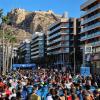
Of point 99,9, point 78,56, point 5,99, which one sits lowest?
point 5,99

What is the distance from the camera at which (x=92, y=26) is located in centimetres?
9662

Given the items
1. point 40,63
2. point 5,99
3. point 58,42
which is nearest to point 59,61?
point 58,42

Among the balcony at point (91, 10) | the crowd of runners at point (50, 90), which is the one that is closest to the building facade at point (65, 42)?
the balcony at point (91, 10)

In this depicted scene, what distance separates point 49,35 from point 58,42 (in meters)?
24.7

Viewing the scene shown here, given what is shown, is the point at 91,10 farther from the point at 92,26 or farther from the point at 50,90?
the point at 50,90

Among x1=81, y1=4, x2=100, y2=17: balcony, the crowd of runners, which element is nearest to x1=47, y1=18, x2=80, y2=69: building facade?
x1=81, y1=4, x2=100, y2=17: balcony

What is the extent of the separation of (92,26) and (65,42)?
118ft

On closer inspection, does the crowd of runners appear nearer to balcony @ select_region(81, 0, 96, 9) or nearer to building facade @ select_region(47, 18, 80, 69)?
balcony @ select_region(81, 0, 96, 9)

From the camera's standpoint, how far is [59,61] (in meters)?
139

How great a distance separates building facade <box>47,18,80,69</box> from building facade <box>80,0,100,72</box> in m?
19.8

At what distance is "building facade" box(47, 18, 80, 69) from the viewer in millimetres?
127438

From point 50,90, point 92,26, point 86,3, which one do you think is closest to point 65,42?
point 86,3

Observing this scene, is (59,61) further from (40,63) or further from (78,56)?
(40,63)

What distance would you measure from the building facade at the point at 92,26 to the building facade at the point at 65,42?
1975 centimetres
